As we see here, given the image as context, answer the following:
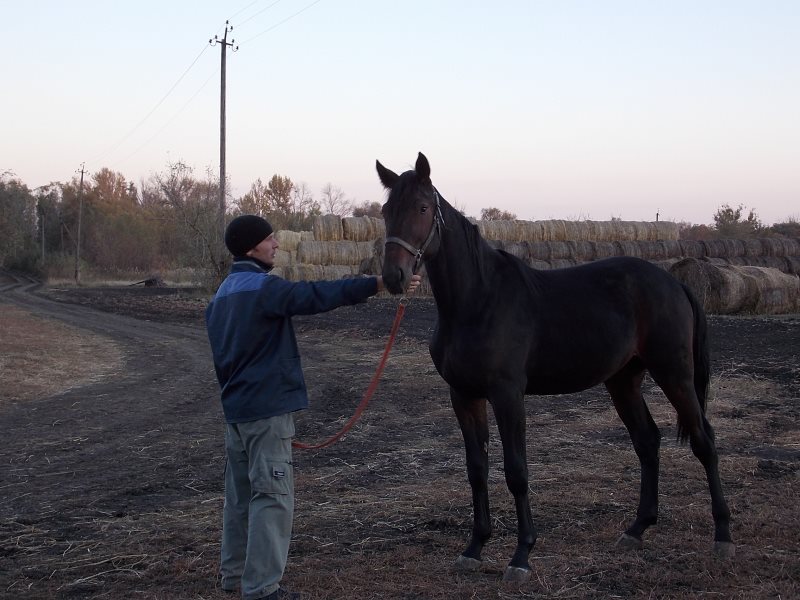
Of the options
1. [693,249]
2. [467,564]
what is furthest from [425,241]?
[693,249]

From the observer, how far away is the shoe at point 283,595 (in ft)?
11.7

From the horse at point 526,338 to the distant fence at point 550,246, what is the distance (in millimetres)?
17499

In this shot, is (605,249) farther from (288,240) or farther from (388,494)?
(388,494)

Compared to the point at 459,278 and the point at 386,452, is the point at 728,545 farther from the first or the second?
the point at 386,452

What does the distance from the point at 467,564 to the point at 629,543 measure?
964 millimetres

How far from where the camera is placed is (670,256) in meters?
26.0

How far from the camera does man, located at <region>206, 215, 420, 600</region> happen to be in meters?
3.57

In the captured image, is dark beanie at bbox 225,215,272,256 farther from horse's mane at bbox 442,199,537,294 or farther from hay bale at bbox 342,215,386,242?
hay bale at bbox 342,215,386,242

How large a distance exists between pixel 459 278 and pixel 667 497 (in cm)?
234

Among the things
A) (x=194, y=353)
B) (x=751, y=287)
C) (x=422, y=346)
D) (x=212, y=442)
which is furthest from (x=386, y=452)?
(x=751, y=287)

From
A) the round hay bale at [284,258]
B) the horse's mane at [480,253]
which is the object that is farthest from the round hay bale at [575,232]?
the horse's mane at [480,253]

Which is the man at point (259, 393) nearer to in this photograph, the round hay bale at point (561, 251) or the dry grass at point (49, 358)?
the dry grass at point (49, 358)

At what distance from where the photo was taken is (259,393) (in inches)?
143

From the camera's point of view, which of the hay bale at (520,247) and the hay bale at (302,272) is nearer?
the hay bale at (520,247)
